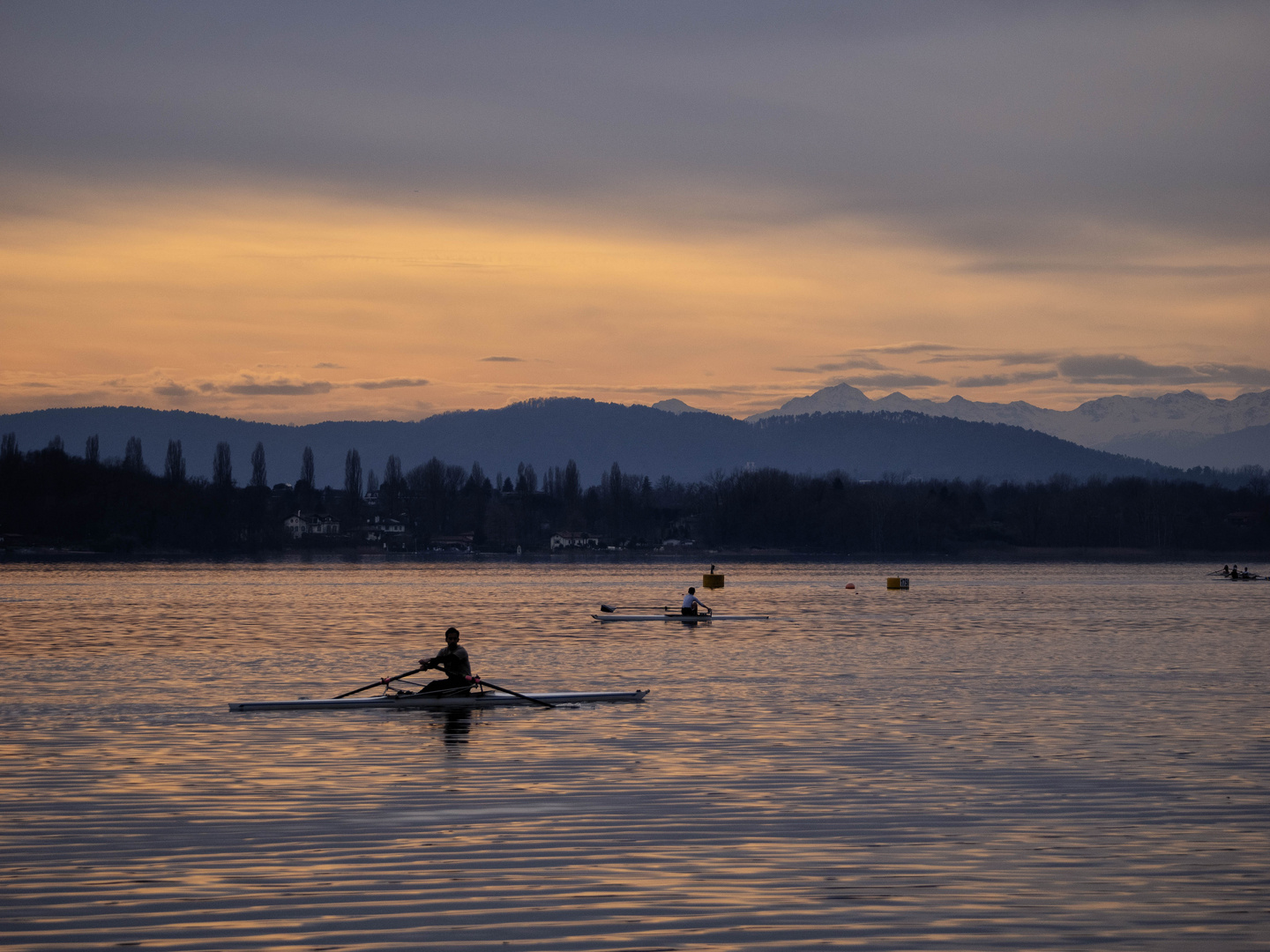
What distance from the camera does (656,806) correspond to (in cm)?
1382

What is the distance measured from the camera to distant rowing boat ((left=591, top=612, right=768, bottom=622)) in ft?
157

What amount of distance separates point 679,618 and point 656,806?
3412cm

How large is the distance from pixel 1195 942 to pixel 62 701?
66.3ft

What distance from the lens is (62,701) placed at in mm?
23766

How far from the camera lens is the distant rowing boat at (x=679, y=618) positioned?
157 ft

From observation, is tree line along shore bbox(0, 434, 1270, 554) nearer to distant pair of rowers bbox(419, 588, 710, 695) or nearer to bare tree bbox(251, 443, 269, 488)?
bare tree bbox(251, 443, 269, 488)

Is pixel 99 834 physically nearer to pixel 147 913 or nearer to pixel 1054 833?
pixel 147 913

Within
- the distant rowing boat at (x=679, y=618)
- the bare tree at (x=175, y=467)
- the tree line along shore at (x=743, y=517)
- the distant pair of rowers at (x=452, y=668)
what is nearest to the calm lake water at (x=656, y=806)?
the distant pair of rowers at (x=452, y=668)

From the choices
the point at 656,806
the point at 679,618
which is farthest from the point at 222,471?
the point at 656,806

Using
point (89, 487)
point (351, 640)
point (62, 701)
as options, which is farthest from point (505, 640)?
point (89, 487)

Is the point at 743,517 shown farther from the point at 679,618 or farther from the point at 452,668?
the point at 452,668

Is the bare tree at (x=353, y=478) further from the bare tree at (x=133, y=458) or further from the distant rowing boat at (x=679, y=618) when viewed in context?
the distant rowing boat at (x=679, y=618)

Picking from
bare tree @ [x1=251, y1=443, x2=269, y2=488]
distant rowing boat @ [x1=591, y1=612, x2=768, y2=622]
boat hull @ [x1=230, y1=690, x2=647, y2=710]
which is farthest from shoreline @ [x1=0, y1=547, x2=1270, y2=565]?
boat hull @ [x1=230, y1=690, x2=647, y2=710]

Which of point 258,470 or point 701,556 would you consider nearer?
point 258,470
